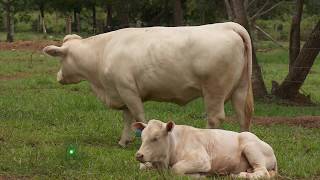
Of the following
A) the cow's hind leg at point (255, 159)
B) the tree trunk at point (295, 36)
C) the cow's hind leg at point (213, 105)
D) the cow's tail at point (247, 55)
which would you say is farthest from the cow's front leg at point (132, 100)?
the tree trunk at point (295, 36)

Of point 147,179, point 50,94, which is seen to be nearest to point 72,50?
point 147,179

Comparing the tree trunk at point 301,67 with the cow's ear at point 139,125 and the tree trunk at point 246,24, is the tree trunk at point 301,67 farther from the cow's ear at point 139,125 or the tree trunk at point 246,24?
the cow's ear at point 139,125

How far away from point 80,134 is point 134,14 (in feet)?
117

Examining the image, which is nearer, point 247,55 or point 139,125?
point 139,125

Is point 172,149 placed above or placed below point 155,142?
below

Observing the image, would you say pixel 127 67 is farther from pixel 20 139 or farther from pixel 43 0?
pixel 43 0

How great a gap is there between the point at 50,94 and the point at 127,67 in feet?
22.3

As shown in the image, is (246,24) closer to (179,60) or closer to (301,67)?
(301,67)

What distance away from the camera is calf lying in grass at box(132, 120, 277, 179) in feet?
23.5

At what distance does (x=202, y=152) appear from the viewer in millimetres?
7395

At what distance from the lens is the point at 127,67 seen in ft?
31.0

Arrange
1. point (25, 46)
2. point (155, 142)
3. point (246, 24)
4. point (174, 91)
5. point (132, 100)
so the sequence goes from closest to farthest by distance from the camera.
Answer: point (155, 142) → point (174, 91) → point (132, 100) → point (246, 24) → point (25, 46)

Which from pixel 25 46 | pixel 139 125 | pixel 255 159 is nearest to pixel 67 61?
pixel 139 125

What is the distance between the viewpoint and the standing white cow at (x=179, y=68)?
912cm
